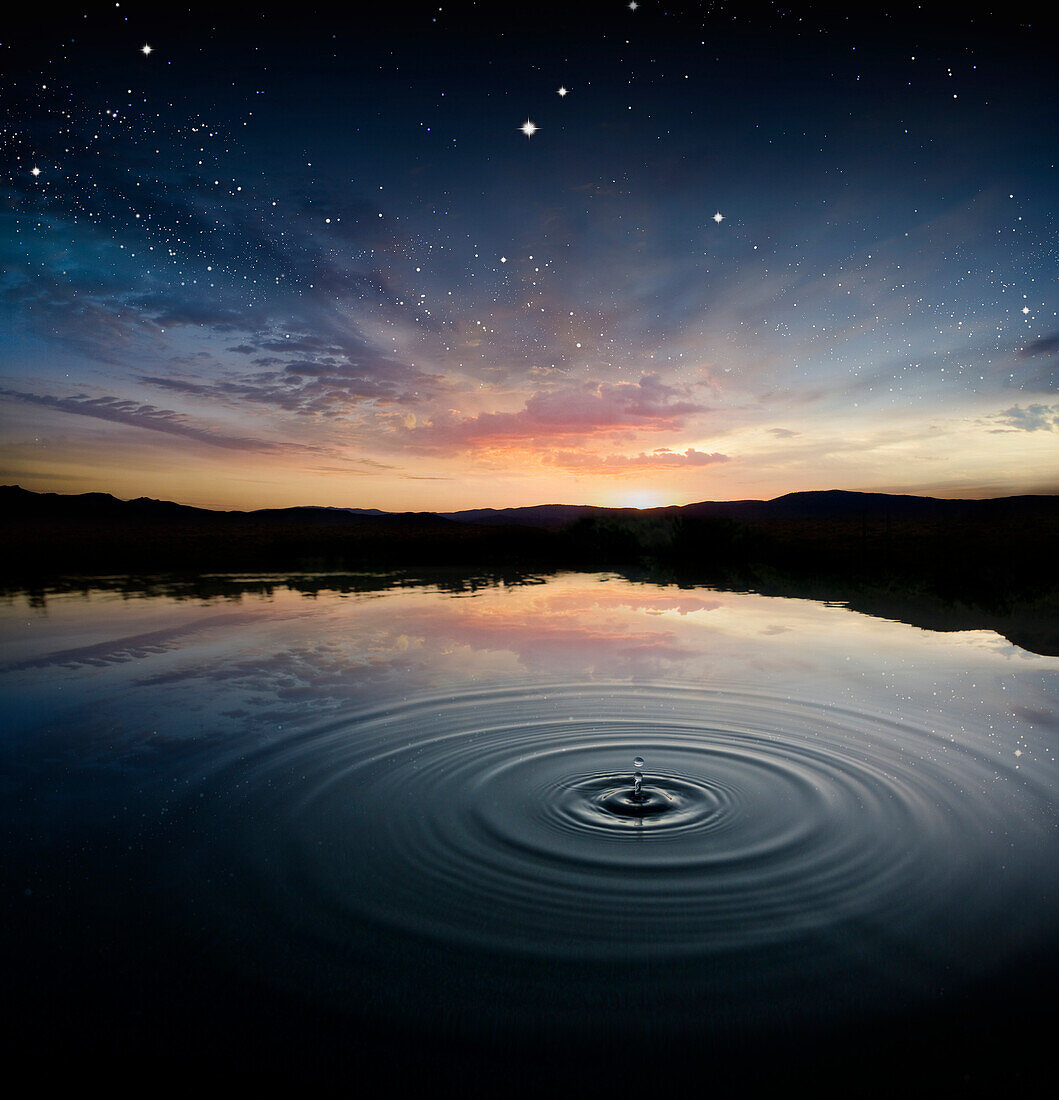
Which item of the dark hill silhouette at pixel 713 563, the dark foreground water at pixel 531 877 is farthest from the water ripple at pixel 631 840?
the dark hill silhouette at pixel 713 563

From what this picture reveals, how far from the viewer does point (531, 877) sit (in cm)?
503

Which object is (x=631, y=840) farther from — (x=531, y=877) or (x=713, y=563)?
(x=713, y=563)

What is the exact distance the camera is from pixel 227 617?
53.9ft

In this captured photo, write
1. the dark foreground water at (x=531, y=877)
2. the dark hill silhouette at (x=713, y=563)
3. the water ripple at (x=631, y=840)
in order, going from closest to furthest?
1. the dark foreground water at (x=531, y=877)
2. the water ripple at (x=631, y=840)
3. the dark hill silhouette at (x=713, y=563)

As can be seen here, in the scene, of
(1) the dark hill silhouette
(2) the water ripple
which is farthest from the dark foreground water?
(1) the dark hill silhouette

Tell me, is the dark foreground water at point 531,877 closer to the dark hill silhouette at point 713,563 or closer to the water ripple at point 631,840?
the water ripple at point 631,840

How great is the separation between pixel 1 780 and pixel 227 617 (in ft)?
32.4

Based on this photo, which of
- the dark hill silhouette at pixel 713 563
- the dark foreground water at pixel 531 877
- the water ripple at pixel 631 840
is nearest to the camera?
the dark foreground water at pixel 531 877

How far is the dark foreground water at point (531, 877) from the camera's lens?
3449 millimetres

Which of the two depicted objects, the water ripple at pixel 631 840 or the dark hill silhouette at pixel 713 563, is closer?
the water ripple at pixel 631 840

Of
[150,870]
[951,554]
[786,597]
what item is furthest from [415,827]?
[951,554]

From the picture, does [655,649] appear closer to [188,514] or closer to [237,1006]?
[237,1006]

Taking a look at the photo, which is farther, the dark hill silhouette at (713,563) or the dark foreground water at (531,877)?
the dark hill silhouette at (713,563)

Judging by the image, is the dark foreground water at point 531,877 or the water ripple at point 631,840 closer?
the dark foreground water at point 531,877
